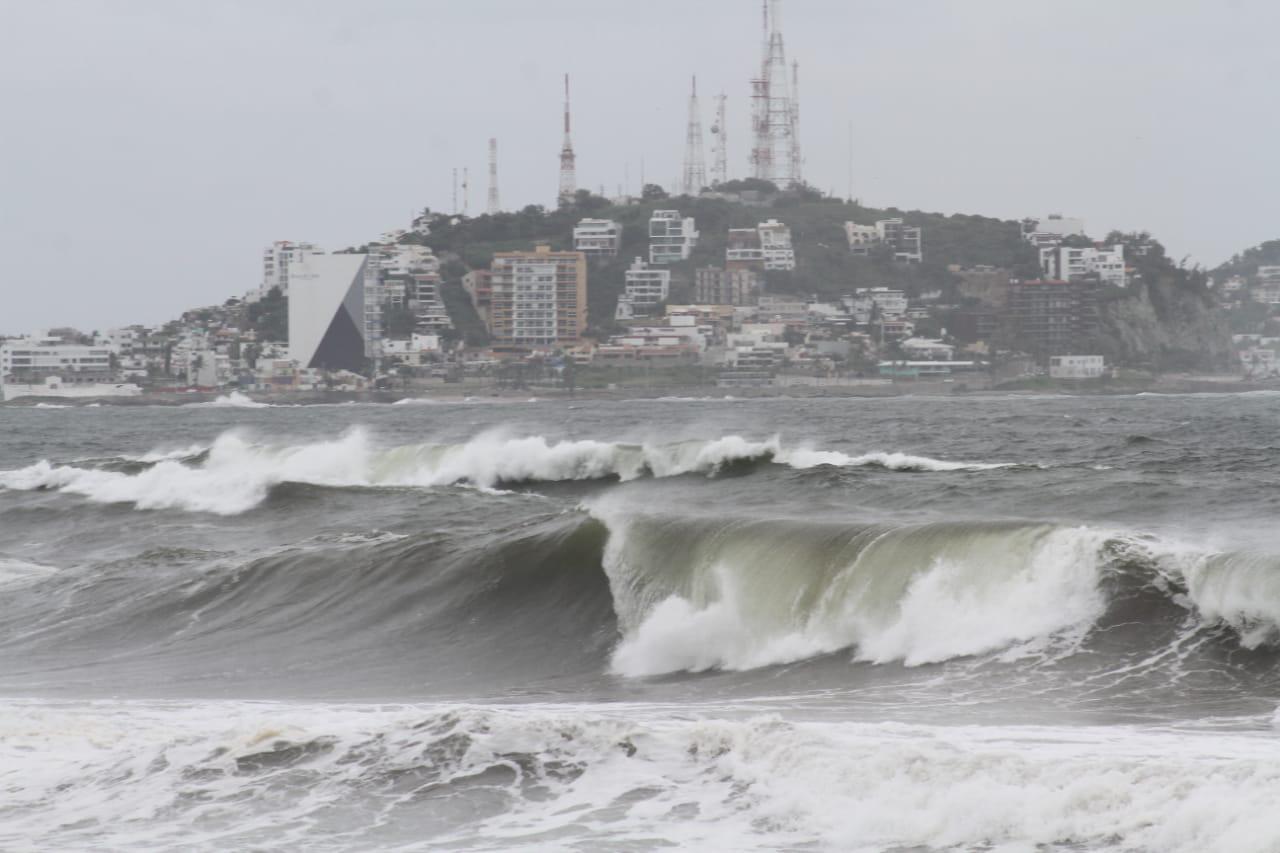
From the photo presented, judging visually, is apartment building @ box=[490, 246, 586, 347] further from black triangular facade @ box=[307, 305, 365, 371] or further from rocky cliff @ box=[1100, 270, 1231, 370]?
rocky cliff @ box=[1100, 270, 1231, 370]

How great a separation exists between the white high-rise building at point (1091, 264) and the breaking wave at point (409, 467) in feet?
517

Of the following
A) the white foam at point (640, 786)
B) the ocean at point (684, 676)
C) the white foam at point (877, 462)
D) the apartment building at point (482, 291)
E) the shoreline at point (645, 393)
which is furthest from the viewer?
the apartment building at point (482, 291)

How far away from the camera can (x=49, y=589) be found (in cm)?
2017

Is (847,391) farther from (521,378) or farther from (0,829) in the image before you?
(0,829)

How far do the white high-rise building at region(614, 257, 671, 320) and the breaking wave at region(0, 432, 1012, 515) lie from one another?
6071 inches

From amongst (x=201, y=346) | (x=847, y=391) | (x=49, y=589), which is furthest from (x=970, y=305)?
(x=49, y=589)

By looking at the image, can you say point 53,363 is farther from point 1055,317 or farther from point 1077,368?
point 1055,317

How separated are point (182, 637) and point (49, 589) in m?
4.03

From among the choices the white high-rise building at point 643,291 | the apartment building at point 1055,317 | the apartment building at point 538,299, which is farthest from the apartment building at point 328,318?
the apartment building at point 1055,317

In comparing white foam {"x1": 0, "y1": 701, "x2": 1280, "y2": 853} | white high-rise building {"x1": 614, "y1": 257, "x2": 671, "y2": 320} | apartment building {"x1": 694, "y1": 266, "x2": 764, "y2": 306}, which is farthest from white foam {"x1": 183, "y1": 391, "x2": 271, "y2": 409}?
white foam {"x1": 0, "y1": 701, "x2": 1280, "y2": 853}

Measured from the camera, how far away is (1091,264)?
190m

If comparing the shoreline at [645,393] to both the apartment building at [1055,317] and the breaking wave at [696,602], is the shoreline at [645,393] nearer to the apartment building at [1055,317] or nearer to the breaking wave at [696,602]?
the apartment building at [1055,317]

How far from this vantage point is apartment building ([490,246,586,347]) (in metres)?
182

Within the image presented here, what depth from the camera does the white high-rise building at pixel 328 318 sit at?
174375mm
